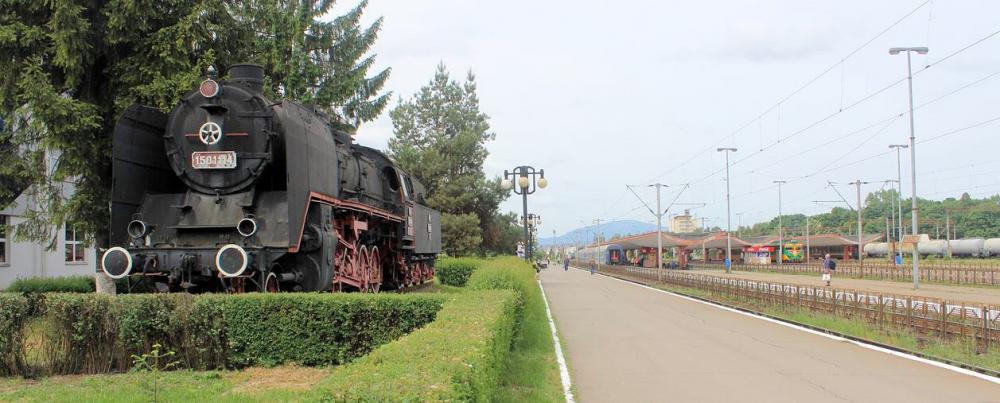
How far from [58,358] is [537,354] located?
673 cm

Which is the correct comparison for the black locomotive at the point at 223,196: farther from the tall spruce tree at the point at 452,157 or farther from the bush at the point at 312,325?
the tall spruce tree at the point at 452,157

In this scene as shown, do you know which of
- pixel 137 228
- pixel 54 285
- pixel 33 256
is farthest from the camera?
pixel 33 256

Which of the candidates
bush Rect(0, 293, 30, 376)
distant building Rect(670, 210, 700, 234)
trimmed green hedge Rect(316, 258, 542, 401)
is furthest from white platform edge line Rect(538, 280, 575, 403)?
distant building Rect(670, 210, 700, 234)

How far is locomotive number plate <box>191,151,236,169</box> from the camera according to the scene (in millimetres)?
11141

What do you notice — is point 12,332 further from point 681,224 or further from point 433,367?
point 681,224

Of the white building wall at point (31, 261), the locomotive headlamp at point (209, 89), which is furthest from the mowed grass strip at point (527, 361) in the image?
the white building wall at point (31, 261)

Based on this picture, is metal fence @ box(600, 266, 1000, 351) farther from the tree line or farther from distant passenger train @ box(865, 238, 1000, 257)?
distant passenger train @ box(865, 238, 1000, 257)

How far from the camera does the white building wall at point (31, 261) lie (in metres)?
21.7

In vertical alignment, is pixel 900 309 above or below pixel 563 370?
above

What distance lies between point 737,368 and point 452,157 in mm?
31581

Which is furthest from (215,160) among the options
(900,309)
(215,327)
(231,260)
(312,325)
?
(900,309)

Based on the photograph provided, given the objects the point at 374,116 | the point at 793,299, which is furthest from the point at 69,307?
the point at 793,299

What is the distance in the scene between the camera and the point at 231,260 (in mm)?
10211

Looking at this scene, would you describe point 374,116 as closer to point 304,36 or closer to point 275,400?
point 304,36
